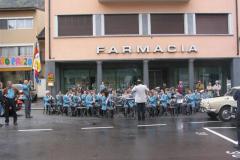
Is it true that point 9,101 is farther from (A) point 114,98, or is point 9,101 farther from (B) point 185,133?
(B) point 185,133

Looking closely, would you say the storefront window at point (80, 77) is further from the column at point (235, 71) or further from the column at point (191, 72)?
the column at point (235, 71)

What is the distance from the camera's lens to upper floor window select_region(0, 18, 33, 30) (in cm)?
4491

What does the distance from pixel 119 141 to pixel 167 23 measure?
20.6m

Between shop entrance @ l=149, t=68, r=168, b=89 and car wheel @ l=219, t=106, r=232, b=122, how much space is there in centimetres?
1572

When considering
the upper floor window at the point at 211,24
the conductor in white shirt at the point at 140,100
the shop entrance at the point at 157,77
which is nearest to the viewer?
the conductor in white shirt at the point at 140,100

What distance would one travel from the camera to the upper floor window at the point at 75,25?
3316 centimetres

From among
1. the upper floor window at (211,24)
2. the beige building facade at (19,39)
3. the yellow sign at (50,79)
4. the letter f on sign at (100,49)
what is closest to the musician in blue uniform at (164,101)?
the letter f on sign at (100,49)

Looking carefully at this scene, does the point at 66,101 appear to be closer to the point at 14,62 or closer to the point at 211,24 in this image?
the point at 211,24

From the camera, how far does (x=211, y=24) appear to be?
34.0m

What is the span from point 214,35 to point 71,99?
42.0 ft

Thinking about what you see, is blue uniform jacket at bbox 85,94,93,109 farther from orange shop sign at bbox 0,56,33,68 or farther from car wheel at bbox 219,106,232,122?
orange shop sign at bbox 0,56,33,68

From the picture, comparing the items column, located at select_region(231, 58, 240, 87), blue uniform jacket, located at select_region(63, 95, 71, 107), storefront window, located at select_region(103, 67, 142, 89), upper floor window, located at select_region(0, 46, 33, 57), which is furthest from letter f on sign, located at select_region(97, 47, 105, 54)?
upper floor window, located at select_region(0, 46, 33, 57)

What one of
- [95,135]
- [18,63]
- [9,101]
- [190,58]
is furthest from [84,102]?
[18,63]

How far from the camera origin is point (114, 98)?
24.8m
